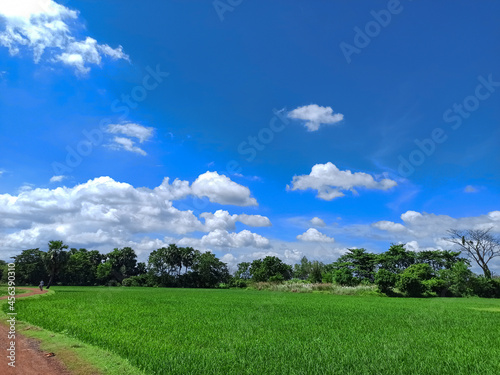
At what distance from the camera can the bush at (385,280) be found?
46.6 meters

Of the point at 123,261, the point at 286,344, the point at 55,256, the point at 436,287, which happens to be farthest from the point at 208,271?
the point at 286,344

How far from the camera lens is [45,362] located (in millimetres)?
8164

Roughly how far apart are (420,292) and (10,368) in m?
53.1

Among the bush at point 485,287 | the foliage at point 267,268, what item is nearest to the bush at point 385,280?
the bush at point 485,287

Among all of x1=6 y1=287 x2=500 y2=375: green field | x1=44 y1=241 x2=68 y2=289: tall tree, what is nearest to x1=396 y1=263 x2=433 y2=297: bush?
x1=6 y1=287 x2=500 y2=375: green field

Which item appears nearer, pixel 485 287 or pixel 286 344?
pixel 286 344

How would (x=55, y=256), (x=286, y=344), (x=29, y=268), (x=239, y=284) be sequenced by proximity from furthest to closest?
1. (x=239, y=284)
2. (x=29, y=268)
3. (x=55, y=256)
4. (x=286, y=344)

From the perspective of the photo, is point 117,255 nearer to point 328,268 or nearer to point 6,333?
point 328,268

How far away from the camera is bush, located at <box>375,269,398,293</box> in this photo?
4656cm

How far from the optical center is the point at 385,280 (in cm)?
4650

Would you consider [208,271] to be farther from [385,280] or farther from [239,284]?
[385,280]

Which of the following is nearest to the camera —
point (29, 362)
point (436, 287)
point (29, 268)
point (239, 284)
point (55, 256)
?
point (29, 362)

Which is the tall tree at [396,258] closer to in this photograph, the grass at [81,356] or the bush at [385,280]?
the bush at [385,280]

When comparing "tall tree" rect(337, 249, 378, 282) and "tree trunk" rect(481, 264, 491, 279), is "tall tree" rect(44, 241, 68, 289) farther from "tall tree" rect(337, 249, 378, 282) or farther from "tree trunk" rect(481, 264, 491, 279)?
"tree trunk" rect(481, 264, 491, 279)
